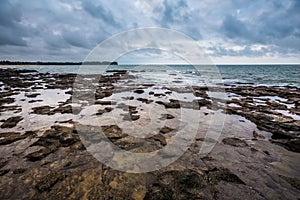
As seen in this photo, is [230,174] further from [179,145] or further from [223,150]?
[179,145]

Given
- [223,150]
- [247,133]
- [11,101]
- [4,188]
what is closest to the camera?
[4,188]

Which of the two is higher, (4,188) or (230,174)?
(230,174)

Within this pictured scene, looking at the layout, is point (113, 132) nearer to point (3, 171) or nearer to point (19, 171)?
point (19, 171)

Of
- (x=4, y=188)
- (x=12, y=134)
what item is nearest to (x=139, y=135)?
(x=4, y=188)

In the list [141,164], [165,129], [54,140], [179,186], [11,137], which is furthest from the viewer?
[165,129]

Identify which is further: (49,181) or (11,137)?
(11,137)

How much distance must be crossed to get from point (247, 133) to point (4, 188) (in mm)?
7827

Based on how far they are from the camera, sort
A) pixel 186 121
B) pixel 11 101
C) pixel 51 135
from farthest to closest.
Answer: pixel 11 101 < pixel 186 121 < pixel 51 135

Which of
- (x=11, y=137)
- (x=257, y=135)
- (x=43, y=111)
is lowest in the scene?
(x=43, y=111)

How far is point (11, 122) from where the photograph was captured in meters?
7.50

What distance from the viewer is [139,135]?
6.50m

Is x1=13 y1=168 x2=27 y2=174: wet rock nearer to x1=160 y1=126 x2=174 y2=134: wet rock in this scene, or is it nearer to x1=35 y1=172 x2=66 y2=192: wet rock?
x1=35 y1=172 x2=66 y2=192: wet rock

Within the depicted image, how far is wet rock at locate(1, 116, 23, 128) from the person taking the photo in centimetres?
714

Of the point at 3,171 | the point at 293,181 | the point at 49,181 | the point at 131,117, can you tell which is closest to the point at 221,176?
the point at 293,181
